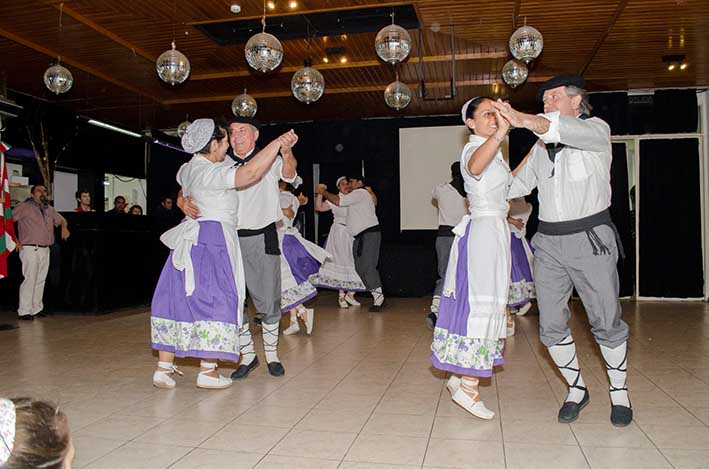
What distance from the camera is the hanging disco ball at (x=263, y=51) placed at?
4.55m

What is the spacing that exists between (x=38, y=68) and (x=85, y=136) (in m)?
3.65

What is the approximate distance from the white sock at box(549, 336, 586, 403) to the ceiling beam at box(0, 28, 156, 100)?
20.7ft

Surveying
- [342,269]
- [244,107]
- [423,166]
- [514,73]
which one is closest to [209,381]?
[244,107]

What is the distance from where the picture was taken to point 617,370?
2641 mm

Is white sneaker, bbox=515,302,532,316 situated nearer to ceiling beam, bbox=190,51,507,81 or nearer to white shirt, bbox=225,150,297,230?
ceiling beam, bbox=190,51,507,81

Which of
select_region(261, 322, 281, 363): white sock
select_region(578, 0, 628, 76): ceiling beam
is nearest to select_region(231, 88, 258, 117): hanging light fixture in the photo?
select_region(261, 322, 281, 363): white sock

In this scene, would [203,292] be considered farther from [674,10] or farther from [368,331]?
[674,10]

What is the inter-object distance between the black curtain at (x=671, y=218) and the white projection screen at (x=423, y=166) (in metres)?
3.14

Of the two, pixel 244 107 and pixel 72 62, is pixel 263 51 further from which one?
pixel 72 62

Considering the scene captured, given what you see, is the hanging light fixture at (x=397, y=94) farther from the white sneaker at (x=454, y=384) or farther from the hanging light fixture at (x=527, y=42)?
the white sneaker at (x=454, y=384)

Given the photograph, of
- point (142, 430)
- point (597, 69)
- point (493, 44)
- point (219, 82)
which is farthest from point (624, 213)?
point (142, 430)

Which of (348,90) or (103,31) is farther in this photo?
(348,90)

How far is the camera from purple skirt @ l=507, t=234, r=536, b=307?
535cm

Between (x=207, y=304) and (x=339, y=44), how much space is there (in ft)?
14.5
